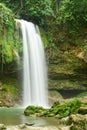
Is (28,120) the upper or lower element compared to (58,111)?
upper

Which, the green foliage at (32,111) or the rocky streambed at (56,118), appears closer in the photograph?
the rocky streambed at (56,118)

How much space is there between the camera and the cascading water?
81.9ft

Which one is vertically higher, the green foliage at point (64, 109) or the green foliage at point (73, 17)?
the green foliage at point (73, 17)

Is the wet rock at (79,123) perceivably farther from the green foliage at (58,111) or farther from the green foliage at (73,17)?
the green foliage at (73,17)

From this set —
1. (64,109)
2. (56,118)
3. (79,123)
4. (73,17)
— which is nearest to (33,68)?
(73,17)

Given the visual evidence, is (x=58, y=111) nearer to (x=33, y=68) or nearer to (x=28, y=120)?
(x=28, y=120)

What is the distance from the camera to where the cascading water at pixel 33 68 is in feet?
81.9

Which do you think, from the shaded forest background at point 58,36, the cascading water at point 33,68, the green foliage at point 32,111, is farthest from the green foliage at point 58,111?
the shaded forest background at point 58,36

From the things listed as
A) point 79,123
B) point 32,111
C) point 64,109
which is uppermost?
point 79,123

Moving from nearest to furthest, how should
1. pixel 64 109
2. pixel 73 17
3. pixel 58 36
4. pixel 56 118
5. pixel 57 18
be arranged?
pixel 56 118, pixel 64 109, pixel 73 17, pixel 58 36, pixel 57 18

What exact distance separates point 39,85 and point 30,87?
838 mm

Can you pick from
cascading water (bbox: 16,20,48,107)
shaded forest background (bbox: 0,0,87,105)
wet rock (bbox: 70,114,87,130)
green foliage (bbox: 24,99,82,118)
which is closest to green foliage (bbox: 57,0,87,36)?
shaded forest background (bbox: 0,0,87,105)

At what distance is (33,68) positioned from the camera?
25484mm

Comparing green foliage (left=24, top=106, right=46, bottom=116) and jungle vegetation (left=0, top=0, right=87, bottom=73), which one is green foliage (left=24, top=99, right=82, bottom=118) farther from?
jungle vegetation (left=0, top=0, right=87, bottom=73)
